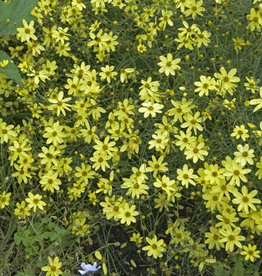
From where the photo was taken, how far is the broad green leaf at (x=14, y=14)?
2.71 m

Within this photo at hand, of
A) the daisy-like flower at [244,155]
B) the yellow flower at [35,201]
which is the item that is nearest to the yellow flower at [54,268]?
the yellow flower at [35,201]

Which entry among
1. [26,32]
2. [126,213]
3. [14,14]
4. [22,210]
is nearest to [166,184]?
[126,213]

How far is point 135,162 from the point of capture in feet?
7.53

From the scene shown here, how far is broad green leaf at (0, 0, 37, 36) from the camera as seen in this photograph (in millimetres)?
2713

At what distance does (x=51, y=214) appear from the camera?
7.52 ft

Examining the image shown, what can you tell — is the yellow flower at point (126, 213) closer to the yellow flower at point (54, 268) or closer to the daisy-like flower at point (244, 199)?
the yellow flower at point (54, 268)

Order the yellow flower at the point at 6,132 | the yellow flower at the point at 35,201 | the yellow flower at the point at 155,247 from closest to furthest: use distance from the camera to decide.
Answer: the yellow flower at the point at 155,247 < the yellow flower at the point at 35,201 < the yellow flower at the point at 6,132

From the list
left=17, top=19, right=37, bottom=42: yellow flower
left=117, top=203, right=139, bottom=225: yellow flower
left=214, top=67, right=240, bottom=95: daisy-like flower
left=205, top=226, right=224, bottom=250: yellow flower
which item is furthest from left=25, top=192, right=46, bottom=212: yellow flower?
left=214, top=67, right=240, bottom=95: daisy-like flower

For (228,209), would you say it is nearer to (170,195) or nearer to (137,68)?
(170,195)

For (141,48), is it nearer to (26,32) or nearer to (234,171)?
(26,32)

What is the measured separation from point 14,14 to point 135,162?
3.90 feet

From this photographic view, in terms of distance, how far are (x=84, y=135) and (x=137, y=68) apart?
653mm

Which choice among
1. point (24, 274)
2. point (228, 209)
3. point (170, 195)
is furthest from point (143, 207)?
point (24, 274)

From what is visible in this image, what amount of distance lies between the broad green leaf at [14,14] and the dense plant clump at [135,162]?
13 mm
